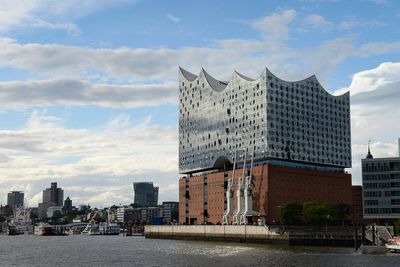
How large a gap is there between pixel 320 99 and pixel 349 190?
92.4 feet

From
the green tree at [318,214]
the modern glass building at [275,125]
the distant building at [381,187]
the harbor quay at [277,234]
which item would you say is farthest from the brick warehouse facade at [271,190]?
the green tree at [318,214]

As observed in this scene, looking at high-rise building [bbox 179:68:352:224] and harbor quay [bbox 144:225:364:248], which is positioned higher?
high-rise building [bbox 179:68:352:224]

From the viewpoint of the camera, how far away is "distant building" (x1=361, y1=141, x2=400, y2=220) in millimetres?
159875

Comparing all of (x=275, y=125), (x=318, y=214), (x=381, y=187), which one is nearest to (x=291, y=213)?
(x=318, y=214)

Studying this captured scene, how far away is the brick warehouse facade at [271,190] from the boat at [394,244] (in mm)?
70881

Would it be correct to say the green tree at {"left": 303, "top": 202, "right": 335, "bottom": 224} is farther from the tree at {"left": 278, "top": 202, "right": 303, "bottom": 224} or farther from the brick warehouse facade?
the brick warehouse facade

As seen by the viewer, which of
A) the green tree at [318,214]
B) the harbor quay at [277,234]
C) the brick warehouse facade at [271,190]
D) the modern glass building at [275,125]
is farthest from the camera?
the modern glass building at [275,125]

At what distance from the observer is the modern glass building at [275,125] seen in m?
175

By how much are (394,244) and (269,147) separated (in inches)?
3143

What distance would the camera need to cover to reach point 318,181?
584 feet

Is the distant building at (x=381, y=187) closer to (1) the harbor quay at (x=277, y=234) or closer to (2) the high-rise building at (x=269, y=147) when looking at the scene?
(2) the high-rise building at (x=269, y=147)

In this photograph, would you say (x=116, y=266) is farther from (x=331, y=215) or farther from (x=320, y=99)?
(x=320, y=99)

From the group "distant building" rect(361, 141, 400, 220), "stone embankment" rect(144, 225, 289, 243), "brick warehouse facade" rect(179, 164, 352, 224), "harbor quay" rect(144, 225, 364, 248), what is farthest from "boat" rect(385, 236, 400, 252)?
"brick warehouse facade" rect(179, 164, 352, 224)

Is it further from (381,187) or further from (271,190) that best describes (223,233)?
(381,187)
